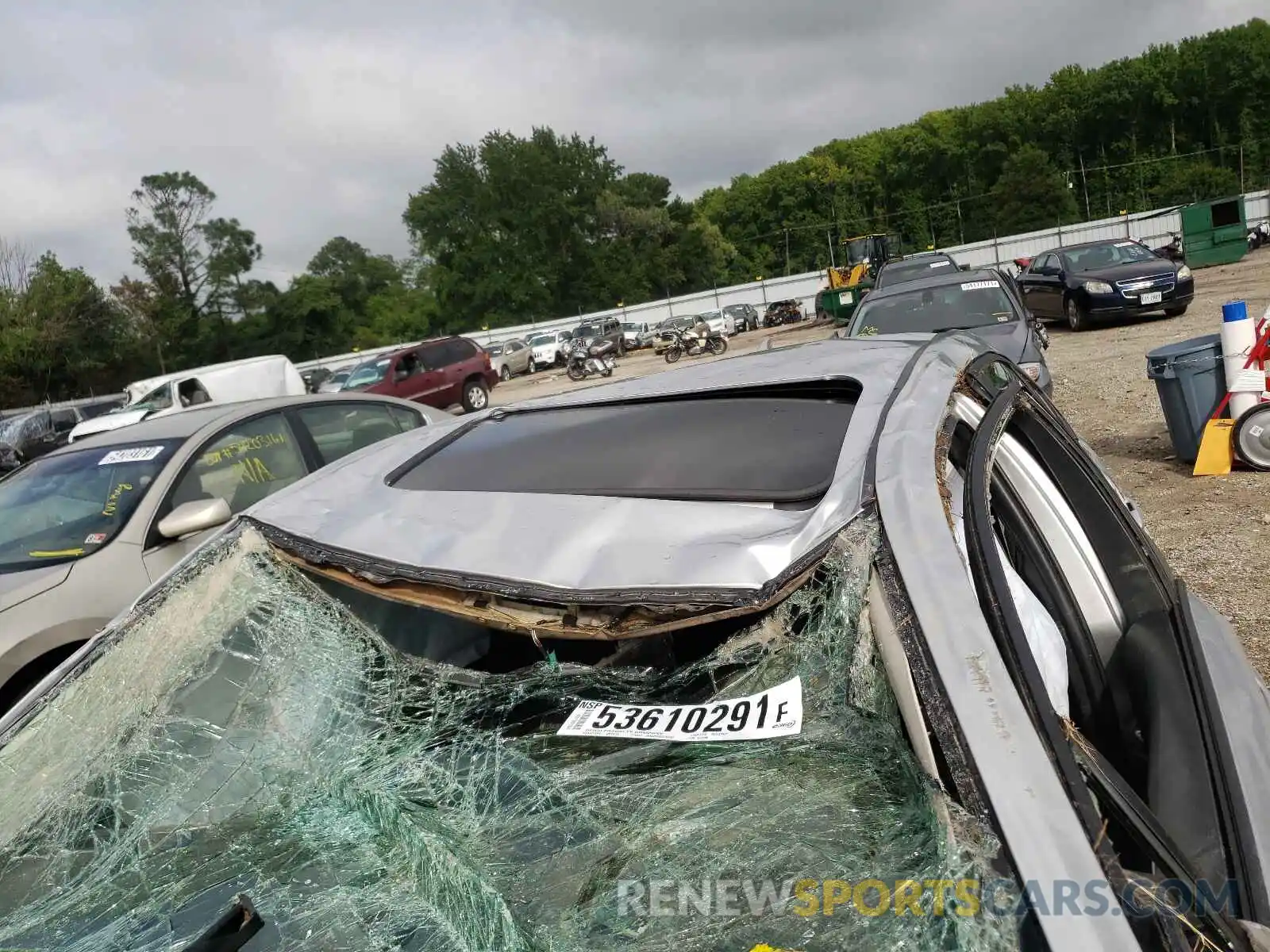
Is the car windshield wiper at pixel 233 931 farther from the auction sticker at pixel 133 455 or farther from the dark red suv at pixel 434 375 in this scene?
the dark red suv at pixel 434 375

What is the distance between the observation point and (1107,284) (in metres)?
16.2

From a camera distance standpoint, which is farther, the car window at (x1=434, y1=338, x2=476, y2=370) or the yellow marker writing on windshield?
the car window at (x1=434, y1=338, x2=476, y2=370)

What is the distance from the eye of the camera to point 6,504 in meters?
4.36

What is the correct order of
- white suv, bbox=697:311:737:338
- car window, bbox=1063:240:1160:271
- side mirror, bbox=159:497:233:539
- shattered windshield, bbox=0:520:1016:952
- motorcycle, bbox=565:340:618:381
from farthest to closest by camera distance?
white suv, bbox=697:311:737:338, motorcycle, bbox=565:340:618:381, car window, bbox=1063:240:1160:271, side mirror, bbox=159:497:233:539, shattered windshield, bbox=0:520:1016:952

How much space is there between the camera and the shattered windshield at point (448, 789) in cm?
124

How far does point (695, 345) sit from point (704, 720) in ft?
89.5

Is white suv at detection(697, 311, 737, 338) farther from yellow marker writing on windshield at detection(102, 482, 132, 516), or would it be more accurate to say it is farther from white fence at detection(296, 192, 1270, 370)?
yellow marker writing on windshield at detection(102, 482, 132, 516)

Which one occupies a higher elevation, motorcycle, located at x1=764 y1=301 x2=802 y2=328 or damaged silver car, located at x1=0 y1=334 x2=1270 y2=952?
damaged silver car, located at x1=0 y1=334 x2=1270 y2=952

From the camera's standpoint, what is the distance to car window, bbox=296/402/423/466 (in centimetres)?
508

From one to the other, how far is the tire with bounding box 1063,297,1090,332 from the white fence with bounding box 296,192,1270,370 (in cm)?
2003

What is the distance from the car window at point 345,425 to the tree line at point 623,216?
55696 millimetres

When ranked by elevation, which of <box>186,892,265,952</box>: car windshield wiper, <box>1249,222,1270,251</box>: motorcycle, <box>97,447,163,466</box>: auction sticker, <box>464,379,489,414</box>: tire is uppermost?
<box>97,447,163,466</box>: auction sticker

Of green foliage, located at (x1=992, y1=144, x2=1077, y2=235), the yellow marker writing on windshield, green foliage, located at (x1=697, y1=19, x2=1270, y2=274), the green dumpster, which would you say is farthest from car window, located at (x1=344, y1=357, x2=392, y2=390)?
green foliage, located at (x1=992, y1=144, x2=1077, y2=235)

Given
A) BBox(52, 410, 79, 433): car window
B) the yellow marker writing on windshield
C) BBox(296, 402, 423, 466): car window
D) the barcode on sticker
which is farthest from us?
BBox(52, 410, 79, 433): car window
